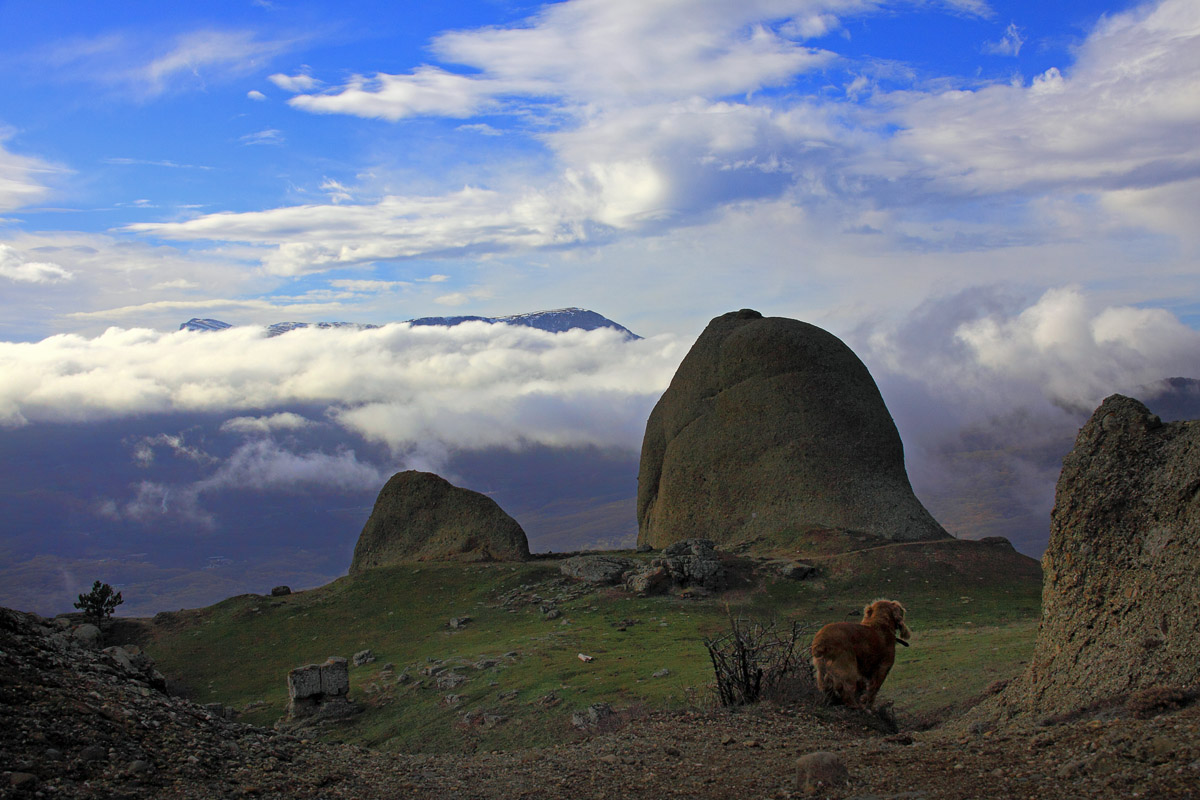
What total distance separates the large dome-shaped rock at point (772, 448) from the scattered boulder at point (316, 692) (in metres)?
15.8

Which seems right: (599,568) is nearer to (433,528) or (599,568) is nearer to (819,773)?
(433,528)

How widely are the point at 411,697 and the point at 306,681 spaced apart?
6.35ft

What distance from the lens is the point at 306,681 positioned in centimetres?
1550

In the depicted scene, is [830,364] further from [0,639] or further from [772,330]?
[0,639]

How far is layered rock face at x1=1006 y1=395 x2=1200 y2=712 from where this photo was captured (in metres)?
7.28

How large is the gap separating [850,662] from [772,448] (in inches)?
842

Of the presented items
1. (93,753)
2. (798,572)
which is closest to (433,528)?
(798,572)

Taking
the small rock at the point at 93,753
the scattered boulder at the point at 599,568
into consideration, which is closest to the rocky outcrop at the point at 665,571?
the scattered boulder at the point at 599,568

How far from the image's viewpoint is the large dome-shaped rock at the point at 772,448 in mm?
28438

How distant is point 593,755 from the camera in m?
8.47

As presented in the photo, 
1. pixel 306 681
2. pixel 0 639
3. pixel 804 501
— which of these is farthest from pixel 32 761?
pixel 804 501

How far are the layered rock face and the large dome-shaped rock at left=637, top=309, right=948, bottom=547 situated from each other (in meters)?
18.7

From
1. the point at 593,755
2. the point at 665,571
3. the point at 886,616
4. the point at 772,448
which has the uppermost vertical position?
the point at 772,448

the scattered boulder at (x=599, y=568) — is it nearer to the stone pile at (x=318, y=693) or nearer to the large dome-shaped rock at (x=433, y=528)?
the large dome-shaped rock at (x=433, y=528)
